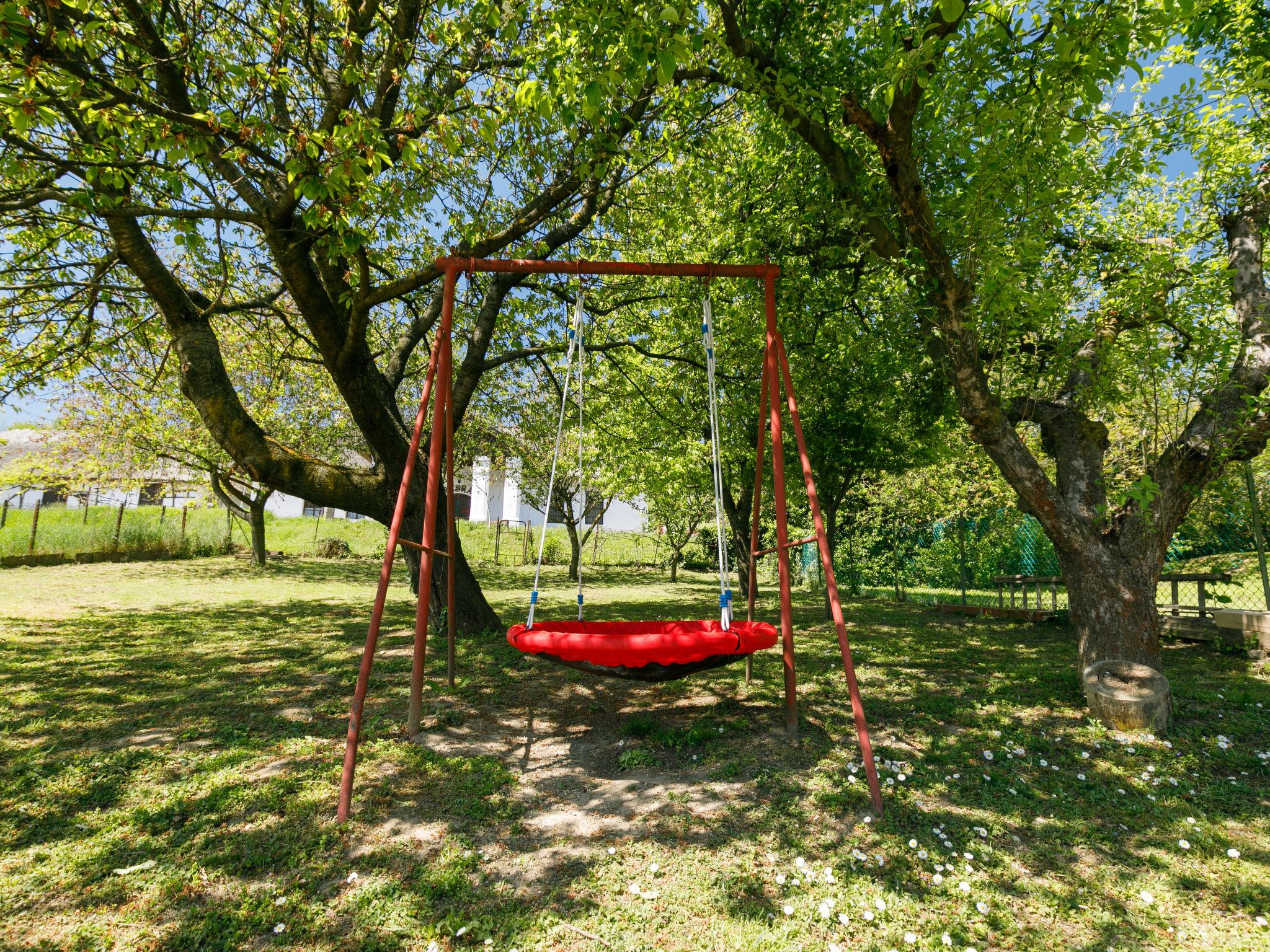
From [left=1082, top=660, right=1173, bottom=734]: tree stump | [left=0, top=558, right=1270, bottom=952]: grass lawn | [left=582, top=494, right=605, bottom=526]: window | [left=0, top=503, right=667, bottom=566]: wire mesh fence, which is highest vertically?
[left=582, top=494, right=605, bottom=526]: window

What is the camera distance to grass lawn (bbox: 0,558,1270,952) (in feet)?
7.74

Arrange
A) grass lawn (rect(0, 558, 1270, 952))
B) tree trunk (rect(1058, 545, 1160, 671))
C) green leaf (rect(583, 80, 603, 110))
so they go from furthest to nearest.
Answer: tree trunk (rect(1058, 545, 1160, 671)) → green leaf (rect(583, 80, 603, 110)) → grass lawn (rect(0, 558, 1270, 952))

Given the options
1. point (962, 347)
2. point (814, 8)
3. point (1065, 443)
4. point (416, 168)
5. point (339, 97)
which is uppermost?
point (814, 8)

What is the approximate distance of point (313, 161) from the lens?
4.24 m

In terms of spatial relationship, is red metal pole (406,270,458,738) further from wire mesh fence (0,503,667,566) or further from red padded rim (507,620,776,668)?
wire mesh fence (0,503,667,566)

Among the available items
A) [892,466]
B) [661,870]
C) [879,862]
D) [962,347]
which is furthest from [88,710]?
[892,466]

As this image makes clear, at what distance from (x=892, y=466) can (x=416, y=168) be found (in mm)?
7724

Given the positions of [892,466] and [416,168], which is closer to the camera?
[416,168]

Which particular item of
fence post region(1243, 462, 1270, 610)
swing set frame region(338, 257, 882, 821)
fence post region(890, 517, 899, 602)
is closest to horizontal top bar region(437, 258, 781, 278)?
swing set frame region(338, 257, 882, 821)

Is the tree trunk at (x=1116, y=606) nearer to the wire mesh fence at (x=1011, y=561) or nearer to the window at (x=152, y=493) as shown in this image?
the wire mesh fence at (x=1011, y=561)

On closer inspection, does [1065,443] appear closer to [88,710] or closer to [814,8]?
[814,8]

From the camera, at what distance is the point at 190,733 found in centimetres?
403

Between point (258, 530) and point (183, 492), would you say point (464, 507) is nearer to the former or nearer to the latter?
point (183, 492)

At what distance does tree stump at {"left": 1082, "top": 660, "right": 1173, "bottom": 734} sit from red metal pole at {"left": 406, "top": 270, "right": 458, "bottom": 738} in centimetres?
454
